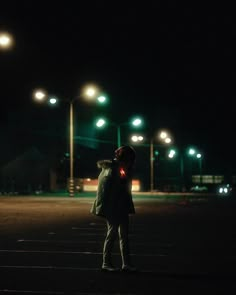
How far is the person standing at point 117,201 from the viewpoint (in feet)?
34.6

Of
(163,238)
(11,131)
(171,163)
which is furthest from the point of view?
(171,163)

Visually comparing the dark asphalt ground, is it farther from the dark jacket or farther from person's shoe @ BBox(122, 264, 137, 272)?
the dark jacket

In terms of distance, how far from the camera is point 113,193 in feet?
34.8

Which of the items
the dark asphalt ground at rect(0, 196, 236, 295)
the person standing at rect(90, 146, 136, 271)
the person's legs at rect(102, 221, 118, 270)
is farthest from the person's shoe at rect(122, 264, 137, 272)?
the person's legs at rect(102, 221, 118, 270)

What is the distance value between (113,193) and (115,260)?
81.0 inches

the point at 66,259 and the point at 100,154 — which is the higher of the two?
the point at 100,154

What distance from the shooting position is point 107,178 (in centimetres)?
1062

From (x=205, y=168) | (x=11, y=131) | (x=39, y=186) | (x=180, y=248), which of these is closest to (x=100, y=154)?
(x=11, y=131)

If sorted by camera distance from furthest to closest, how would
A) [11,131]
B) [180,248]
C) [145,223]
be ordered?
[11,131] → [145,223] → [180,248]

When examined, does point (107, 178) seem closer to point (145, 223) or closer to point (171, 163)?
point (145, 223)

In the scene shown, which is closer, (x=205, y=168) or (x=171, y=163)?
(x=171, y=163)

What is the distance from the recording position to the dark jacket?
10.5 meters

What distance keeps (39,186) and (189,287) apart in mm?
71147

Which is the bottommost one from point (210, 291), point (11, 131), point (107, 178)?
point (210, 291)
